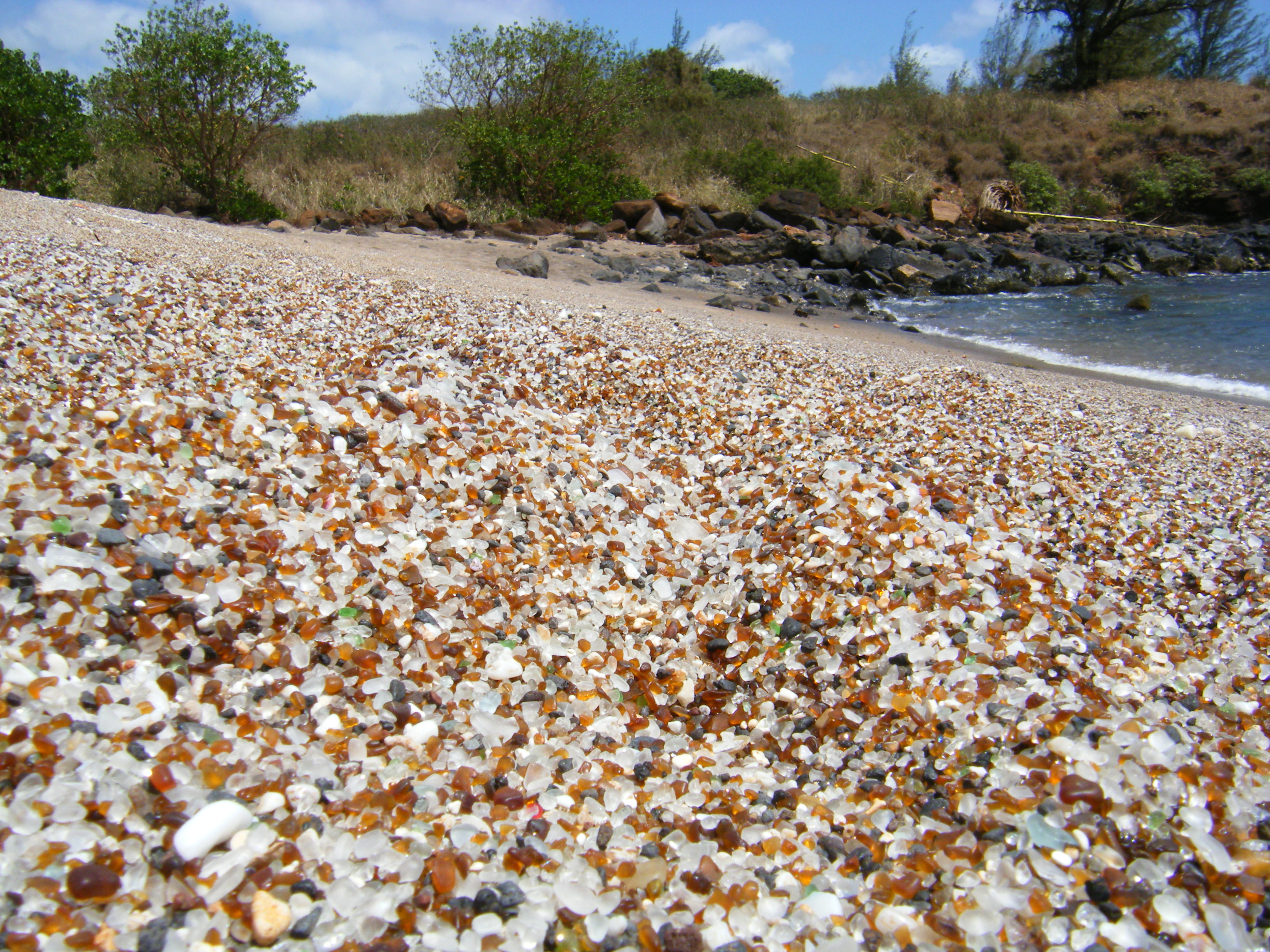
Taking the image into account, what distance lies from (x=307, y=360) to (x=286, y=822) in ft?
7.68

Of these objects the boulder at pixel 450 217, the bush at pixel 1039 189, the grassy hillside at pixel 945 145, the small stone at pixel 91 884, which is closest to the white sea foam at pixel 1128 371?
the boulder at pixel 450 217

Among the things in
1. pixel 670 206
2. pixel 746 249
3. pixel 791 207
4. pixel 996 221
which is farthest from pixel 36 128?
pixel 996 221

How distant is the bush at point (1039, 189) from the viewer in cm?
2169

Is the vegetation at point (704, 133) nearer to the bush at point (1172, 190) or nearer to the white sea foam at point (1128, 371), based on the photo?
the bush at point (1172, 190)

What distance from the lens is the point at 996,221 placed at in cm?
1914

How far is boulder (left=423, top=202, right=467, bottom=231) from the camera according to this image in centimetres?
1100

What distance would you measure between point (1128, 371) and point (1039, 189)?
60.3 ft

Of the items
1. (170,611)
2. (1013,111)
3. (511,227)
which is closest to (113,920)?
(170,611)

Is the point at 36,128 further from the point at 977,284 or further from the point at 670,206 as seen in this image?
the point at 977,284

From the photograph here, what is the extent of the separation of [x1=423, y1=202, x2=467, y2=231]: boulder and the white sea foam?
718 cm

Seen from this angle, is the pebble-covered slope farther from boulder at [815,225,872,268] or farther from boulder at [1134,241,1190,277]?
boulder at [1134,241,1190,277]

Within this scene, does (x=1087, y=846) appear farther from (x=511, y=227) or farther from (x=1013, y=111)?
(x=1013, y=111)

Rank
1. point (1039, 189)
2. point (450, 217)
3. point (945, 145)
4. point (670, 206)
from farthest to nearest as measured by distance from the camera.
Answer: point (945, 145)
point (1039, 189)
point (670, 206)
point (450, 217)

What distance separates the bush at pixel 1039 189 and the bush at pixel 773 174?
8.05m
